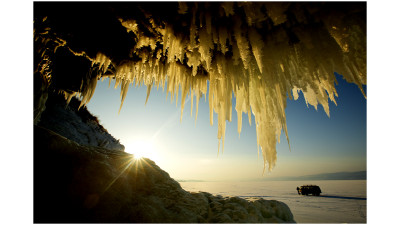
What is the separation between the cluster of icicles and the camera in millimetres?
1956

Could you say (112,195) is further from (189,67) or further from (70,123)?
(70,123)

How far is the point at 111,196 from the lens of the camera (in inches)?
77.3

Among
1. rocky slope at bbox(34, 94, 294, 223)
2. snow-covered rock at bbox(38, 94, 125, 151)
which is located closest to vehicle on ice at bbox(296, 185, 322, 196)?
rocky slope at bbox(34, 94, 294, 223)

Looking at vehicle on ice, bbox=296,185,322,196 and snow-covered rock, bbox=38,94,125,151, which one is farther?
vehicle on ice, bbox=296,185,322,196

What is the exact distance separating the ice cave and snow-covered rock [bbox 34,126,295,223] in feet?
0.04

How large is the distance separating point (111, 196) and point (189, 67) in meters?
2.37

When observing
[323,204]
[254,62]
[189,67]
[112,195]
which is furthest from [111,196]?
[323,204]

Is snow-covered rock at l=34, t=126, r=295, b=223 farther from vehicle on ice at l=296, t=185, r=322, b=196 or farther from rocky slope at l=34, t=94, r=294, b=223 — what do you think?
vehicle on ice at l=296, t=185, r=322, b=196

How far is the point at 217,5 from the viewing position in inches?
73.7

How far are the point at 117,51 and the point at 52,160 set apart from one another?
205 centimetres

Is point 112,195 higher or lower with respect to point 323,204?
higher

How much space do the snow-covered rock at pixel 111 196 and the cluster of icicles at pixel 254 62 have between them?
3.27ft

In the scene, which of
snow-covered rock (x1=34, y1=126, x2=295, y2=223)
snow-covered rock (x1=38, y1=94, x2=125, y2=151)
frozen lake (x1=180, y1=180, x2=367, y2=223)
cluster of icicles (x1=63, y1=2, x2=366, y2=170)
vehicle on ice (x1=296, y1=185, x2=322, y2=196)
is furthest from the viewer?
vehicle on ice (x1=296, y1=185, x2=322, y2=196)

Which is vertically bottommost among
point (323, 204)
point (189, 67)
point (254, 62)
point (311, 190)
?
point (311, 190)
